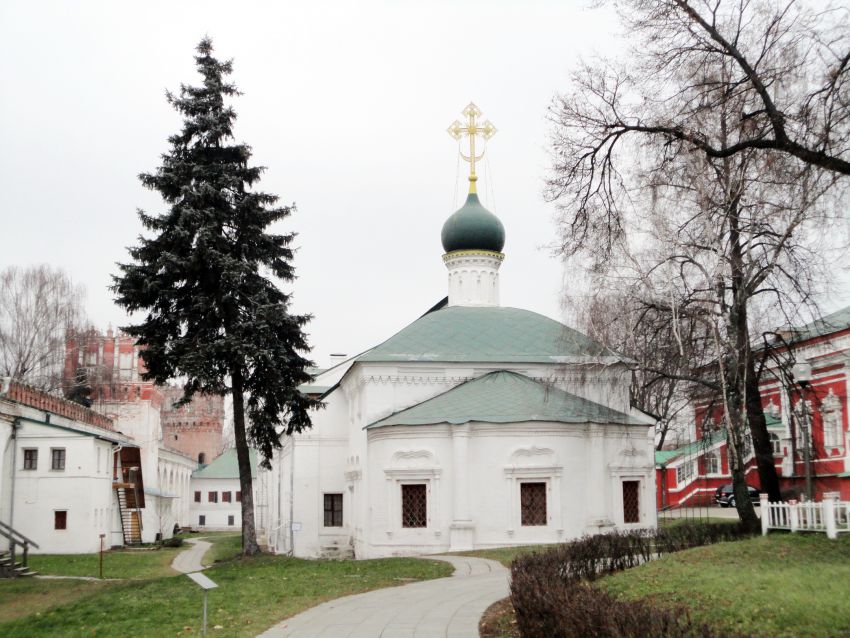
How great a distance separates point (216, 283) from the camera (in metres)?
24.7

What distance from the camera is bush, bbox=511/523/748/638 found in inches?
294

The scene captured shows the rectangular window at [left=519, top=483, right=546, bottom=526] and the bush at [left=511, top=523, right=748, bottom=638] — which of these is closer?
the bush at [left=511, top=523, right=748, bottom=638]

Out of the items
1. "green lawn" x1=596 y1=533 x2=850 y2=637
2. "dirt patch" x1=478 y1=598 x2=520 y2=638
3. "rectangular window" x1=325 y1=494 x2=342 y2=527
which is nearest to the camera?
"green lawn" x1=596 y1=533 x2=850 y2=637

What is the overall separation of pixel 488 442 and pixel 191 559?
49.6 feet

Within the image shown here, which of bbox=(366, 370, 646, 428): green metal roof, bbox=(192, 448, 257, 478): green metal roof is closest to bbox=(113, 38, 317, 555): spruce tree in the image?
bbox=(366, 370, 646, 428): green metal roof

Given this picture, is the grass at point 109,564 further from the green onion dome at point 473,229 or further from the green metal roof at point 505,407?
the green onion dome at point 473,229

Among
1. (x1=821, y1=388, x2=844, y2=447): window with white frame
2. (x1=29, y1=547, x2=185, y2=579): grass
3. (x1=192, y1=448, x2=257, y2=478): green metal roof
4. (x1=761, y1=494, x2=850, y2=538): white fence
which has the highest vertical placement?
(x1=821, y1=388, x2=844, y2=447): window with white frame

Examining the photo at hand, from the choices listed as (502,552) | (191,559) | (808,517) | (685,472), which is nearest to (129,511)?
(191,559)

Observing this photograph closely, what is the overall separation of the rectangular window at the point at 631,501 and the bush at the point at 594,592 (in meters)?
9.71

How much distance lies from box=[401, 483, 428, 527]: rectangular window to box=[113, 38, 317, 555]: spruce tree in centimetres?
415

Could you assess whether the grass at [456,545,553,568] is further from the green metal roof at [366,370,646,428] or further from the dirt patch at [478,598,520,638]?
the dirt patch at [478,598,520,638]

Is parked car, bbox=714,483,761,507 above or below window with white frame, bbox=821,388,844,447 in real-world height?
below

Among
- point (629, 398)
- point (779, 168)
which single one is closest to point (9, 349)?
point (629, 398)

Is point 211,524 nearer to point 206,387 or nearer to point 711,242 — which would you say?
point 206,387
